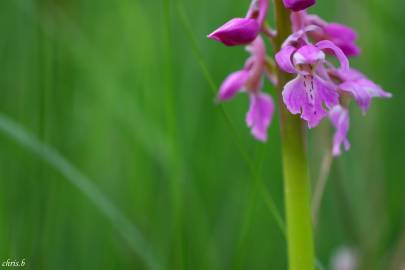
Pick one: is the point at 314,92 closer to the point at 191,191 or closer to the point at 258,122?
the point at 258,122

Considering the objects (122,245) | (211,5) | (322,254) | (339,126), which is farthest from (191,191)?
(211,5)

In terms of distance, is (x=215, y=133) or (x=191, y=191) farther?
(x=215, y=133)

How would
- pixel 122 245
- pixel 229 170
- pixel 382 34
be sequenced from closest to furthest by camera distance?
1. pixel 122 245
2. pixel 229 170
3. pixel 382 34

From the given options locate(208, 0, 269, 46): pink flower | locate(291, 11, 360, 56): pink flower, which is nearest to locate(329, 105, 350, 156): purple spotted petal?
locate(291, 11, 360, 56): pink flower

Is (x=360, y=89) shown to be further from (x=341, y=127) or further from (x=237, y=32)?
(x=237, y=32)

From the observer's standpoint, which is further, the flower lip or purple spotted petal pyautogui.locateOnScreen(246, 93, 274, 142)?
purple spotted petal pyautogui.locateOnScreen(246, 93, 274, 142)

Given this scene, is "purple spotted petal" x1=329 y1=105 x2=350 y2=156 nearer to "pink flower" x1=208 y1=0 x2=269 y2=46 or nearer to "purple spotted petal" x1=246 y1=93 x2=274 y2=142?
"purple spotted petal" x1=246 y1=93 x2=274 y2=142
